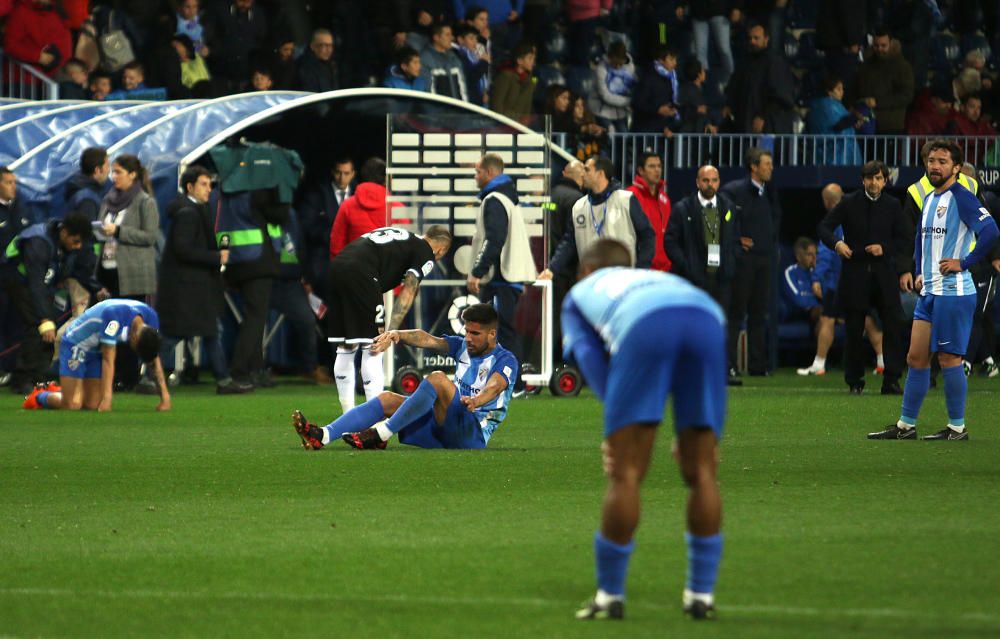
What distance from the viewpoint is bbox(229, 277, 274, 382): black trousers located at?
1905 centimetres

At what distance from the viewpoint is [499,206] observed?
Answer: 59.0 ft

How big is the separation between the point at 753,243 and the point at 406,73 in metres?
4.82

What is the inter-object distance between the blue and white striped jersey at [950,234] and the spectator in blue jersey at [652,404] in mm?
6803

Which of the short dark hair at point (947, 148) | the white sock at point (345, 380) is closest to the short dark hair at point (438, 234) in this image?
the white sock at point (345, 380)

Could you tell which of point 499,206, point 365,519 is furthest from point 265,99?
point 365,519

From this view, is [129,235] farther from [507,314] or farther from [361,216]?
[507,314]

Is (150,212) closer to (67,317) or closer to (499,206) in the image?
(67,317)

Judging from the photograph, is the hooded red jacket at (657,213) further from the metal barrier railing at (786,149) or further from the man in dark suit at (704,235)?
the metal barrier railing at (786,149)

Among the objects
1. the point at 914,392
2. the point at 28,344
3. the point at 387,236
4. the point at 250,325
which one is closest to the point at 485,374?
the point at 914,392

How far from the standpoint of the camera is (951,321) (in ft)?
43.3

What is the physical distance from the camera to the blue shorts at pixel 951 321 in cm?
1316

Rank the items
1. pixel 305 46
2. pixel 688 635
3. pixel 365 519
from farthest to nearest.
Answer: pixel 305 46 < pixel 365 519 < pixel 688 635

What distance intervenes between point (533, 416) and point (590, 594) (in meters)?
8.72

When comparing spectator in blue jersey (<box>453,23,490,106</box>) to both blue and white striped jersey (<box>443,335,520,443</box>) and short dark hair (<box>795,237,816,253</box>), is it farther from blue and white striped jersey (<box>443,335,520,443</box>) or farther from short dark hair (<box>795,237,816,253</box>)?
blue and white striped jersey (<box>443,335,520,443</box>)
